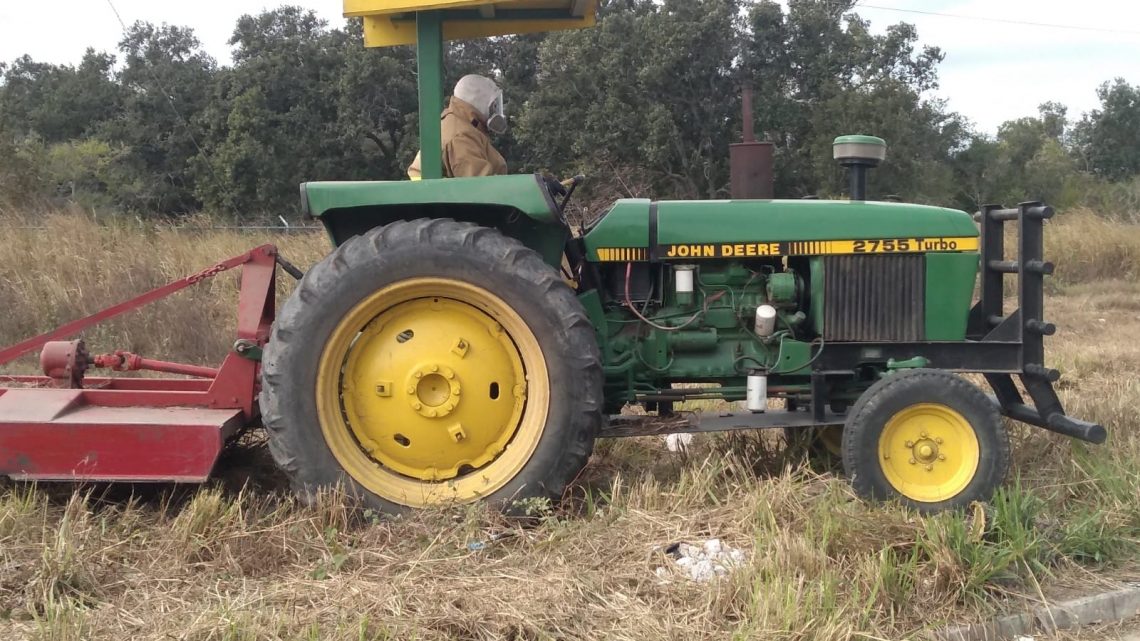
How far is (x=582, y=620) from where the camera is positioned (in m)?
2.79

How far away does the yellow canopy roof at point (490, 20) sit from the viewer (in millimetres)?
4027

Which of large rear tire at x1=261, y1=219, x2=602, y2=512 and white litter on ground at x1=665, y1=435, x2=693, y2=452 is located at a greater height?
large rear tire at x1=261, y1=219, x2=602, y2=512

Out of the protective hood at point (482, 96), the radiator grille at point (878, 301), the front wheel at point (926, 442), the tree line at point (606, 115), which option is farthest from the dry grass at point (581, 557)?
the tree line at point (606, 115)

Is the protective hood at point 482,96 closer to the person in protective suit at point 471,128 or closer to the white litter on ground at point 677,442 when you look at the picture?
the person in protective suit at point 471,128

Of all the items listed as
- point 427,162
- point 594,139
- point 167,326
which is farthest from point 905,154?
point 427,162

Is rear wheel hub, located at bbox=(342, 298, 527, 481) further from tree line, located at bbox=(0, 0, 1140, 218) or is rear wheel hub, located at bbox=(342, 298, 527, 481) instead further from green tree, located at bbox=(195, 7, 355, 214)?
green tree, located at bbox=(195, 7, 355, 214)

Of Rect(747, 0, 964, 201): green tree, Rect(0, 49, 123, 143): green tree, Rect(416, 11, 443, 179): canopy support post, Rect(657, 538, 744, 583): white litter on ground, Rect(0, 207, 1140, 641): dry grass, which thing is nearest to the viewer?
Rect(0, 207, 1140, 641): dry grass

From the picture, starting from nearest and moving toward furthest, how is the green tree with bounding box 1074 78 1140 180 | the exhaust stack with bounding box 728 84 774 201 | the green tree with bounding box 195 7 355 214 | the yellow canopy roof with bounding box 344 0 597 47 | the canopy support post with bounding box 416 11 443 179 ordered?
the canopy support post with bounding box 416 11 443 179 < the yellow canopy roof with bounding box 344 0 597 47 < the exhaust stack with bounding box 728 84 774 201 < the green tree with bounding box 195 7 355 214 < the green tree with bounding box 1074 78 1140 180

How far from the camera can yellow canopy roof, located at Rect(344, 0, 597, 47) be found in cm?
403

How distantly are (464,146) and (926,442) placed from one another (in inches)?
91.6

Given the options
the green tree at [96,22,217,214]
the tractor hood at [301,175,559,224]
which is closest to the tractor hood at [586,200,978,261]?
the tractor hood at [301,175,559,224]

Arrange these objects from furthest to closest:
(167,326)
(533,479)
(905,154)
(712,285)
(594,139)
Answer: (594,139), (905,154), (167,326), (712,285), (533,479)

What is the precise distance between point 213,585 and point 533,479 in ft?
3.75

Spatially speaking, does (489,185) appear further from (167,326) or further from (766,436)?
(167,326)
